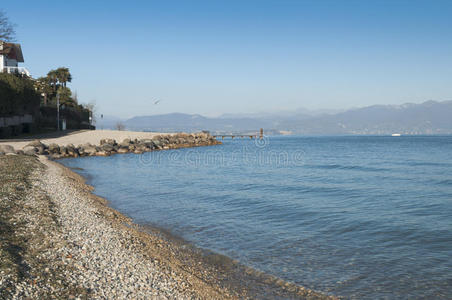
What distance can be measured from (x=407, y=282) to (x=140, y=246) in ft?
22.3

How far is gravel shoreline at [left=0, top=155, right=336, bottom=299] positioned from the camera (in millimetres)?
6805

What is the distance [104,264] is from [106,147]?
4288cm

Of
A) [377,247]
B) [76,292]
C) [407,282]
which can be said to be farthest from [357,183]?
[76,292]

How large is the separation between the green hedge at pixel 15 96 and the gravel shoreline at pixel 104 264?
3836 centimetres

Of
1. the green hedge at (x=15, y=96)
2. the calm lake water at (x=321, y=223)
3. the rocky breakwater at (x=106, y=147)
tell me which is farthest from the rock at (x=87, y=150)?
the calm lake water at (x=321, y=223)

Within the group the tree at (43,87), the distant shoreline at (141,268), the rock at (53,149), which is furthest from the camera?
the tree at (43,87)

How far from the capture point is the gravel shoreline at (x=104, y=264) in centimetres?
680

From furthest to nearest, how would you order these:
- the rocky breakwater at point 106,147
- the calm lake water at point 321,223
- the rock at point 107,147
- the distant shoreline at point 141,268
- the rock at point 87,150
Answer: the rock at point 107,147 < the rock at point 87,150 < the rocky breakwater at point 106,147 < the calm lake water at point 321,223 < the distant shoreline at point 141,268

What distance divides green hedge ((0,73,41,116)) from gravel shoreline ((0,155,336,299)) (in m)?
38.4

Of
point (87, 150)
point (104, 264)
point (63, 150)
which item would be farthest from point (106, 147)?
point (104, 264)

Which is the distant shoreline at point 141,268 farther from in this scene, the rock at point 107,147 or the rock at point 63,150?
the rock at point 107,147

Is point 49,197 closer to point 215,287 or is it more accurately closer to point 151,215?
point 151,215

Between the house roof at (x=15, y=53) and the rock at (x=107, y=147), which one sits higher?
the house roof at (x=15, y=53)

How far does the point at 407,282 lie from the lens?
8.70m
